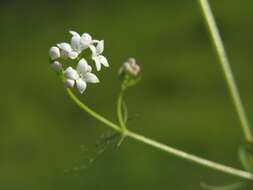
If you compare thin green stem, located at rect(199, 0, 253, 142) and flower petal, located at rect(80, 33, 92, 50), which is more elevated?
flower petal, located at rect(80, 33, 92, 50)

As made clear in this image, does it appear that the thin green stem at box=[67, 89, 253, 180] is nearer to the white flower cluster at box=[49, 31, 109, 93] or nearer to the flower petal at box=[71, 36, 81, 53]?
the white flower cluster at box=[49, 31, 109, 93]

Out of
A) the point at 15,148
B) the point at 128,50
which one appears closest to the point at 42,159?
the point at 15,148

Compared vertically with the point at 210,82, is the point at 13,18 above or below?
above

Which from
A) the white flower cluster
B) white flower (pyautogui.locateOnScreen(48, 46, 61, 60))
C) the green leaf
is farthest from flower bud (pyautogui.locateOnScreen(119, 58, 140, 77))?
the green leaf

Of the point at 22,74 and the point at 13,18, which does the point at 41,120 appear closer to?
the point at 22,74

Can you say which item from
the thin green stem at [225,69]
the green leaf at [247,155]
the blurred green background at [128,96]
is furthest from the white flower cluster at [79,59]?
the blurred green background at [128,96]

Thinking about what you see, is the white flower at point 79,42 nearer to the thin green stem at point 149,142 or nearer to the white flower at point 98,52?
the white flower at point 98,52
